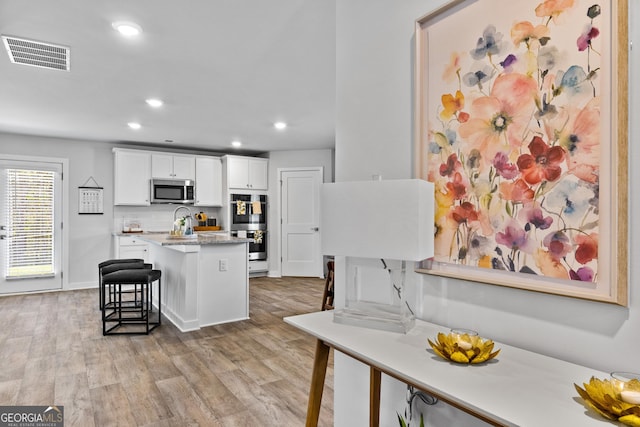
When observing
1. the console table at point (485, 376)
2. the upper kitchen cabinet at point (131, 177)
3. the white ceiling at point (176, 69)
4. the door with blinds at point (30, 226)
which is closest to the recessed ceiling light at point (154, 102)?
the white ceiling at point (176, 69)

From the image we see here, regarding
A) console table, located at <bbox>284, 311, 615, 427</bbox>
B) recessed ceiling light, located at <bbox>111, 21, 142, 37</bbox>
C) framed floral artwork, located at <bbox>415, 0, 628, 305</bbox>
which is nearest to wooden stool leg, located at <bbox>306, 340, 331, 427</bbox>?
console table, located at <bbox>284, 311, 615, 427</bbox>

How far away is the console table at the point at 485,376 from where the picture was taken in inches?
30.1

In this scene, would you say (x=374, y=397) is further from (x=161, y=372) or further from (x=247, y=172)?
(x=247, y=172)

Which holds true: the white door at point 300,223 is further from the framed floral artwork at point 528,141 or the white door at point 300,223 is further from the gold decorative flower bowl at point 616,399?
the gold decorative flower bowl at point 616,399

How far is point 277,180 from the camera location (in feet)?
24.2

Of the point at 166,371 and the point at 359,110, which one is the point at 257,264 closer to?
the point at 166,371

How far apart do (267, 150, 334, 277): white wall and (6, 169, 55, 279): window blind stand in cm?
357

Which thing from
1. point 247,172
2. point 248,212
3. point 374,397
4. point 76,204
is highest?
point 247,172

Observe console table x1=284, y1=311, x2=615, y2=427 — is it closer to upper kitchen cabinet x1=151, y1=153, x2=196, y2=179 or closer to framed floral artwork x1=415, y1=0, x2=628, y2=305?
framed floral artwork x1=415, y1=0, x2=628, y2=305

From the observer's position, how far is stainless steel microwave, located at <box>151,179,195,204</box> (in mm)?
6441

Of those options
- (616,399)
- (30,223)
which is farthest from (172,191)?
(616,399)

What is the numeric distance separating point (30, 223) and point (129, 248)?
144 centimetres

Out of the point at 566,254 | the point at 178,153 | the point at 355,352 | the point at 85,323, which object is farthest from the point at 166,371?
the point at 178,153

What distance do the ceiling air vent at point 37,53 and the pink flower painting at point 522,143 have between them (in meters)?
2.73
